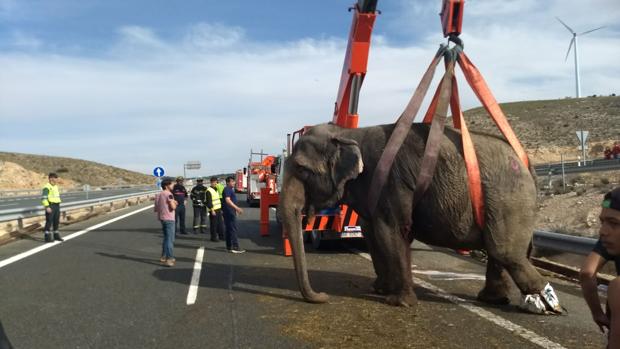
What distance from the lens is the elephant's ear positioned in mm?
6652

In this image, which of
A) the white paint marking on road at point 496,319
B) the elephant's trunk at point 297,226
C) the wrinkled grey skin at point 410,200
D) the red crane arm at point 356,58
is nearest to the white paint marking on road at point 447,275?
the white paint marking on road at point 496,319

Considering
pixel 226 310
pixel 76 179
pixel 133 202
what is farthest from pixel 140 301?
pixel 76 179

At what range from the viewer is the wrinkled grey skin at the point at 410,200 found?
19.7 feet

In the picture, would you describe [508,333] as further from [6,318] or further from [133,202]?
[133,202]

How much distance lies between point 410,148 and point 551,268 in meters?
3.91

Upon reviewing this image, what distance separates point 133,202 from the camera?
1234 inches

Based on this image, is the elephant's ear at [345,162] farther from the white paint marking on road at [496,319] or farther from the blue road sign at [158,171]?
the blue road sign at [158,171]

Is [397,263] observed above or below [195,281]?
above

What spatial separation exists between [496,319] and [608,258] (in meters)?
3.36

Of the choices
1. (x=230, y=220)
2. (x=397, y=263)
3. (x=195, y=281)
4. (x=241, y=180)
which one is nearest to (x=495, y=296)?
(x=397, y=263)

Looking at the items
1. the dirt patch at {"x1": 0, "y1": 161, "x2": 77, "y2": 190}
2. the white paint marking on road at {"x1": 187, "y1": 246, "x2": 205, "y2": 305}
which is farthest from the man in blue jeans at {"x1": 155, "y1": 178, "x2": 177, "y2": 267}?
the dirt patch at {"x1": 0, "y1": 161, "x2": 77, "y2": 190}

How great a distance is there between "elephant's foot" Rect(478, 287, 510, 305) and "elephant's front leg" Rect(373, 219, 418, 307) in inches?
34.6

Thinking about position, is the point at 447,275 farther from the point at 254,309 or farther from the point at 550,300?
the point at 254,309

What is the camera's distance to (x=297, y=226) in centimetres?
681
